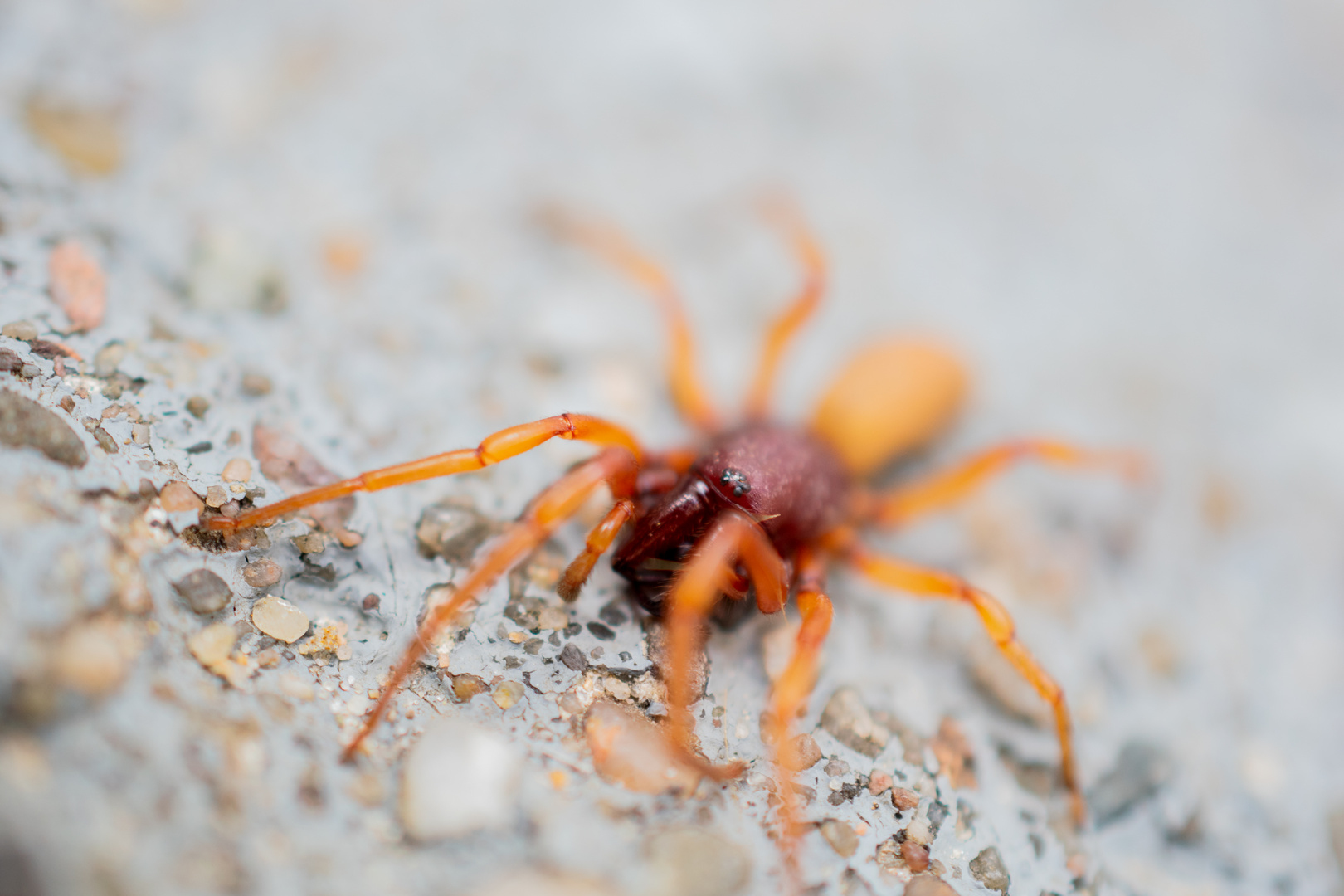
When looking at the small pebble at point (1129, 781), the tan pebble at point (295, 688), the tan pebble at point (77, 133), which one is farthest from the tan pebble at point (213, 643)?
the small pebble at point (1129, 781)

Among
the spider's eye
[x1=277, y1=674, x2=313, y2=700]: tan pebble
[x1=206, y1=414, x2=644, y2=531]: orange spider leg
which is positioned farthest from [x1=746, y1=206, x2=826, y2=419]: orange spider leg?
[x1=277, y1=674, x2=313, y2=700]: tan pebble

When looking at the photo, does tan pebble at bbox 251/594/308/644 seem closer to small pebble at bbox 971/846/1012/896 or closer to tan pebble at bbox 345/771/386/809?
tan pebble at bbox 345/771/386/809

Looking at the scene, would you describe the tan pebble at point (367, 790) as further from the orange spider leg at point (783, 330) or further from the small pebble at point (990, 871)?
the orange spider leg at point (783, 330)

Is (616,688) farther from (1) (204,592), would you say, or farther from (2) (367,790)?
(1) (204,592)

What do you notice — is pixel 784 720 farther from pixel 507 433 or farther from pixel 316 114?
pixel 316 114

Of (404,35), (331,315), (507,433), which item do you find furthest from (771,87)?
(507,433)

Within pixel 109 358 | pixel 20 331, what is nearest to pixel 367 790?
pixel 109 358
